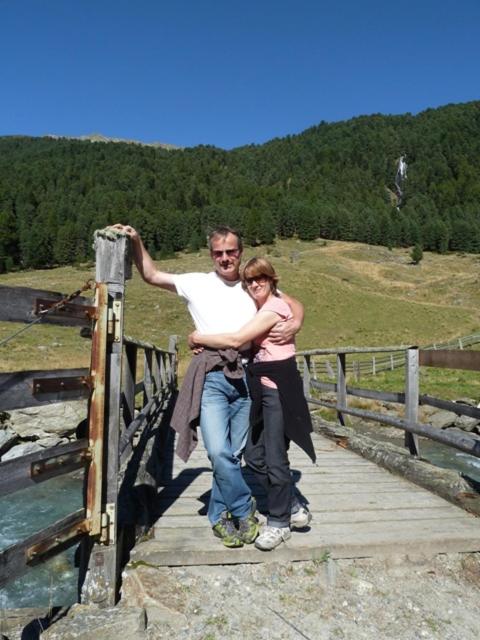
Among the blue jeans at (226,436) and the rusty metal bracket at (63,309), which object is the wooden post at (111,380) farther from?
the blue jeans at (226,436)

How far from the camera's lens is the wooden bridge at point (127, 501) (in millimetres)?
2240

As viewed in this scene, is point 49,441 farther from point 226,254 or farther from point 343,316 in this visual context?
point 343,316

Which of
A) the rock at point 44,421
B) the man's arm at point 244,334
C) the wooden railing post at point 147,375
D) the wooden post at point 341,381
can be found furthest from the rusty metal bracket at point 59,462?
the rock at point 44,421

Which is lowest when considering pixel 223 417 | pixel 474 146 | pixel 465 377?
pixel 465 377

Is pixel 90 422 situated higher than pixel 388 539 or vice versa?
pixel 90 422

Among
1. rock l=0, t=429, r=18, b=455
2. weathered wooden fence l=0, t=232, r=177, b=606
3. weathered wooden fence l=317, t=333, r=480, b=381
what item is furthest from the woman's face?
weathered wooden fence l=317, t=333, r=480, b=381

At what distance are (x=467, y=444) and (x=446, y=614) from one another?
155cm

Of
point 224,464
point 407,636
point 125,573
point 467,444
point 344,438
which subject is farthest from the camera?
point 344,438

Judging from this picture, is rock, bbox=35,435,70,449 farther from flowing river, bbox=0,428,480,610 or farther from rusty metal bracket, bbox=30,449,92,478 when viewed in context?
rusty metal bracket, bbox=30,449,92,478

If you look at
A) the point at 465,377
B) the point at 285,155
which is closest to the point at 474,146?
the point at 285,155

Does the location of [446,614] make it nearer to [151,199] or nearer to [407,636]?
[407,636]

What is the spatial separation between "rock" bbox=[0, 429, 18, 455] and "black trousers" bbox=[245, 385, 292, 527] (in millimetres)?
8160

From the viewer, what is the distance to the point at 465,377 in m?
21.1

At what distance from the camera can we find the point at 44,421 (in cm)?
1043
